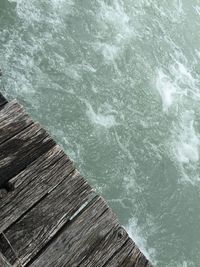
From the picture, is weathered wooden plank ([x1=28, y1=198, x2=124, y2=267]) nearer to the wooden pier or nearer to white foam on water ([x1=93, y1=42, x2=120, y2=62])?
the wooden pier

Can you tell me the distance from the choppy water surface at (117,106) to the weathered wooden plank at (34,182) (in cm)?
435

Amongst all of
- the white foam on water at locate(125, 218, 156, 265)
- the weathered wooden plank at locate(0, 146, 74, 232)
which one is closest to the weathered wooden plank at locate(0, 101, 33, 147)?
the weathered wooden plank at locate(0, 146, 74, 232)

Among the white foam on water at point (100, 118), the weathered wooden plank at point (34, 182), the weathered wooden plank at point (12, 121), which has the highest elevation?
the weathered wooden plank at point (12, 121)

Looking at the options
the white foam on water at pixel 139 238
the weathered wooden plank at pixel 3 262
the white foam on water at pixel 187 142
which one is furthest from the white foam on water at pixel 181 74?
the weathered wooden plank at pixel 3 262

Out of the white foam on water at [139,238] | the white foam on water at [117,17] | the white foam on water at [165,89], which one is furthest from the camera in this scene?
the white foam on water at [117,17]

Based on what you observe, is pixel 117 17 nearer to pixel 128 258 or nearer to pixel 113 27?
pixel 113 27

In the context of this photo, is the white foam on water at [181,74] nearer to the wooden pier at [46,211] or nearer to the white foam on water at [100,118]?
the white foam on water at [100,118]

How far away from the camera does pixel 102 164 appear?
875 centimetres

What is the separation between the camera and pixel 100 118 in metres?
9.16

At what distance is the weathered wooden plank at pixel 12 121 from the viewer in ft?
12.1

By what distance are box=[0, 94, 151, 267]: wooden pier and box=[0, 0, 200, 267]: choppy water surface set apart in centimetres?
431

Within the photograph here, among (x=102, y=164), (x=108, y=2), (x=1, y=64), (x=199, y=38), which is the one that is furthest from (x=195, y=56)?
(x=1, y=64)

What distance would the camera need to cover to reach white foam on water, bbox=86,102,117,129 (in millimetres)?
9023

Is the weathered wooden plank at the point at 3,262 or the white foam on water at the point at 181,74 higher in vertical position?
the weathered wooden plank at the point at 3,262
